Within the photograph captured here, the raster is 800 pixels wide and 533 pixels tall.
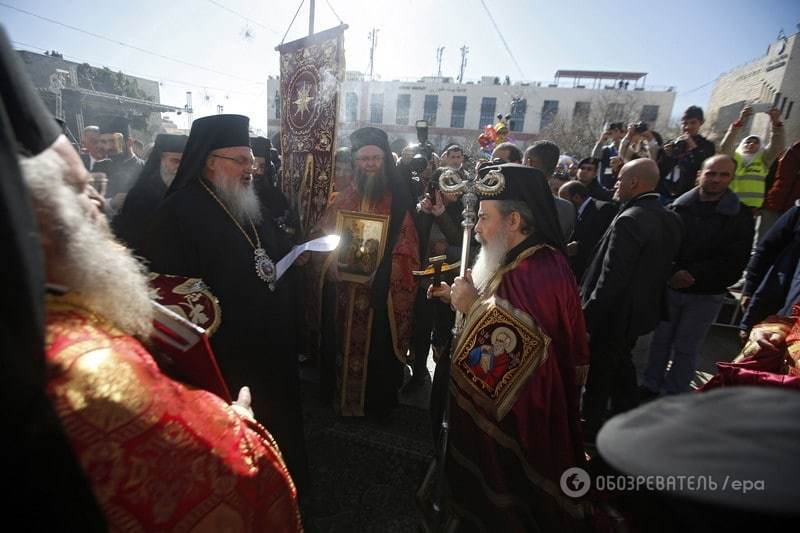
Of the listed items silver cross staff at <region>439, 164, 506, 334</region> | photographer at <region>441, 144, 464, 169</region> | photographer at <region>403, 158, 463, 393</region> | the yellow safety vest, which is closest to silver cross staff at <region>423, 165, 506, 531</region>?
silver cross staff at <region>439, 164, 506, 334</region>

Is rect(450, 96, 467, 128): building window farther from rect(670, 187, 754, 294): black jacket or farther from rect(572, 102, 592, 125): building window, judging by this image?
rect(670, 187, 754, 294): black jacket

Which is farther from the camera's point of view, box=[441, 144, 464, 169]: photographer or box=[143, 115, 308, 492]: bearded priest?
box=[441, 144, 464, 169]: photographer

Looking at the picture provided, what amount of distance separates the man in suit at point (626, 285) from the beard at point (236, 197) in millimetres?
2852

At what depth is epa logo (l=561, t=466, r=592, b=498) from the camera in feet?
6.42

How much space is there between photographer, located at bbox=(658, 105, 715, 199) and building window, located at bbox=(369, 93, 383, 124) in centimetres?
5133

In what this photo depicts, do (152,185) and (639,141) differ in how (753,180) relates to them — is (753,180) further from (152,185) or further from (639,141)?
(152,185)

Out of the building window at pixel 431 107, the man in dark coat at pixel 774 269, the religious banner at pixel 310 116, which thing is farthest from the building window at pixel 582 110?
the religious banner at pixel 310 116

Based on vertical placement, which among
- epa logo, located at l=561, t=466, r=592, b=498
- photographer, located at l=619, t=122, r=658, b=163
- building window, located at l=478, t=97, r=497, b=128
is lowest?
epa logo, located at l=561, t=466, r=592, b=498

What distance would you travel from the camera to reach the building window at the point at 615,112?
133 feet

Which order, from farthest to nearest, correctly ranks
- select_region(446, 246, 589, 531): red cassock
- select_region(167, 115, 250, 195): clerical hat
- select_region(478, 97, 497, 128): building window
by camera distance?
select_region(478, 97, 497, 128): building window → select_region(167, 115, 250, 195): clerical hat → select_region(446, 246, 589, 531): red cassock

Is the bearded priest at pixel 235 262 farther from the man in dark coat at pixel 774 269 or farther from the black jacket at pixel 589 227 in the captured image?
the man in dark coat at pixel 774 269

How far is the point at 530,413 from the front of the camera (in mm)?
1977

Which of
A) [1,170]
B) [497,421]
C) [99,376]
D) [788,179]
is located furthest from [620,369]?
[788,179]

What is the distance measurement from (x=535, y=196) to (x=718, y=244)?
9.33 ft
